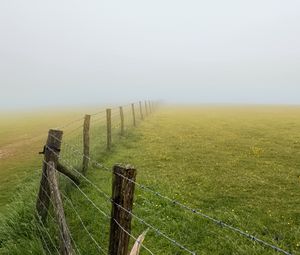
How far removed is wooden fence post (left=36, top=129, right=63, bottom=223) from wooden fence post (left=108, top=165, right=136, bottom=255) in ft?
16.3

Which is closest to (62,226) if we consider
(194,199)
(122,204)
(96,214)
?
(122,204)

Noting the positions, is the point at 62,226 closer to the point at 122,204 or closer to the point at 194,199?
the point at 122,204

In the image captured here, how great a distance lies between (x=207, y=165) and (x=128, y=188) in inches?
519

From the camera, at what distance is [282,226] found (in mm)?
10719

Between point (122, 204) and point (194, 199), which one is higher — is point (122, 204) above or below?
above

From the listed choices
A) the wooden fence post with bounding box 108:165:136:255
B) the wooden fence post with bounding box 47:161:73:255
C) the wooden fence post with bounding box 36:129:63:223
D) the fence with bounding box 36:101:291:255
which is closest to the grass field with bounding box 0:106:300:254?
the fence with bounding box 36:101:291:255

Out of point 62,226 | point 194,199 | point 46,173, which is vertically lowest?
point 194,199

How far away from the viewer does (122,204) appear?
20.0 ft

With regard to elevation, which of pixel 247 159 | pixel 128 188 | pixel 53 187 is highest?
pixel 128 188

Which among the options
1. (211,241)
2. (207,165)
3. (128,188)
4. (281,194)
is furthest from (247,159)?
(128,188)

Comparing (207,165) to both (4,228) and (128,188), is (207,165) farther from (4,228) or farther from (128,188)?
(128,188)

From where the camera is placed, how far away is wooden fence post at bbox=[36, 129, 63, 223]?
35.2 feet

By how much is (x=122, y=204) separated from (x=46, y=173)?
17.6 feet

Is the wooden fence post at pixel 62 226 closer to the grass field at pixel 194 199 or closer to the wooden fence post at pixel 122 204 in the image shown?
the grass field at pixel 194 199
